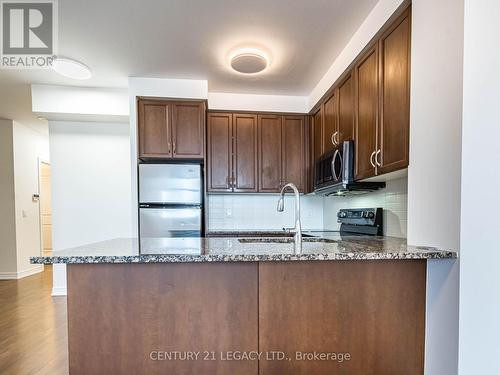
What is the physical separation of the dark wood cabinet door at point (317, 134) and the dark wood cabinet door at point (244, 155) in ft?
2.26

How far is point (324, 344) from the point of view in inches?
51.2

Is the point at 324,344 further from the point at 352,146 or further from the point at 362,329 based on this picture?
the point at 352,146

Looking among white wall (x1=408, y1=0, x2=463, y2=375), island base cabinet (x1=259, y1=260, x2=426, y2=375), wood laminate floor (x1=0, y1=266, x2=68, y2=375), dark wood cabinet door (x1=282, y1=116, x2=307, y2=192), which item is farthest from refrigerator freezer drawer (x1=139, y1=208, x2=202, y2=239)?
white wall (x1=408, y1=0, x2=463, y2=375)

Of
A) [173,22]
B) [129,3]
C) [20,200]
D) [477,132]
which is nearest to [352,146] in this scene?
[477,132]

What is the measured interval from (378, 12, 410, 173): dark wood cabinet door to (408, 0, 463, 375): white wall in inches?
2.3

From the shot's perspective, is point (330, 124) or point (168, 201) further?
point (168, 201)

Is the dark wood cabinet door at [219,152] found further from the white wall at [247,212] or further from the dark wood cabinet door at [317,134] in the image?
→ the dark wood cabinet door at [317,134]

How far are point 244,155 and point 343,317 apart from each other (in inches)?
87.4

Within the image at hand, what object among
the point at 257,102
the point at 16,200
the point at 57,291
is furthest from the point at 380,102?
the point at 16,200

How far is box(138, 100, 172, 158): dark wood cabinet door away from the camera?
9.36 feet

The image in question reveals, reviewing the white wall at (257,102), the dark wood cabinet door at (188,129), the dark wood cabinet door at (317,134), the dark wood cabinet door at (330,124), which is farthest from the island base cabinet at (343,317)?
the white wall at (257,102)

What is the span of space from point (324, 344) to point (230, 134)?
2.43m

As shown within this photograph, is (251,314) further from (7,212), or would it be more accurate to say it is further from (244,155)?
(7,212)

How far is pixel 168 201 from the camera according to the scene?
2814 mm
